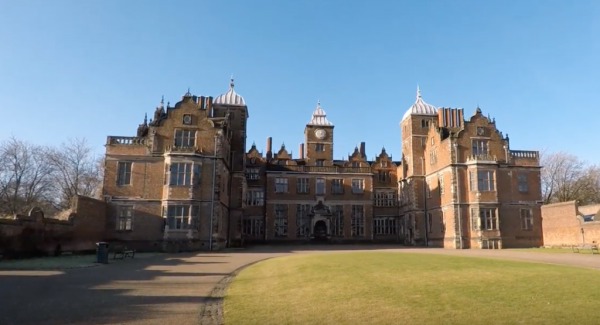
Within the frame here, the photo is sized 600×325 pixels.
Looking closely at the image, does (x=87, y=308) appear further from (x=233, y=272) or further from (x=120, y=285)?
(x=233, y=272)

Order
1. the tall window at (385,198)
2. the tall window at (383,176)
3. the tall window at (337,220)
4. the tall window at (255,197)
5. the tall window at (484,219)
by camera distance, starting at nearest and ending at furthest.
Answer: the tall window at (484,219) < the tall window at (337,220) < the tall window at (255,197) < the tall window at (385,198) < the tall window at (383,176)

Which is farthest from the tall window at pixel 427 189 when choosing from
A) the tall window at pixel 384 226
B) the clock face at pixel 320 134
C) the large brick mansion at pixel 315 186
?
the clock face at pixel 320 134

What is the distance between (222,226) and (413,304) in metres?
30.7

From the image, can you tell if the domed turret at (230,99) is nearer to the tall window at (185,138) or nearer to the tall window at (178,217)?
the tall window at (185,138)

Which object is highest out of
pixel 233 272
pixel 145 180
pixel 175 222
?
pixel 145 180

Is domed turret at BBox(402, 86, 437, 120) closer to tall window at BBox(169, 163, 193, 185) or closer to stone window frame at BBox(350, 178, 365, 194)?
stone window frame at BBox(350, 178, 365, 194)

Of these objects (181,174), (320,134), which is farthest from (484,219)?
(181,174)

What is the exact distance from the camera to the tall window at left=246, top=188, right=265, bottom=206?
52.4 meters

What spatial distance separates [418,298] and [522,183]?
119ft

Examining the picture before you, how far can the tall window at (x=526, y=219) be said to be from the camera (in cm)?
3925

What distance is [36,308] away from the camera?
9.23 m

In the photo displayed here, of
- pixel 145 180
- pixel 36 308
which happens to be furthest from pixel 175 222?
pixel 36 308

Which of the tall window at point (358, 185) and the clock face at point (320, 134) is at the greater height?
the clock face at point (320, 134)

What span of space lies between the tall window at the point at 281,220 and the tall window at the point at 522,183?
26256 mm
